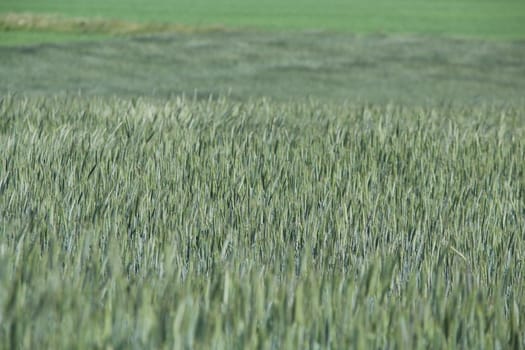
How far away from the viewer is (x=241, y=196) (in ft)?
10.6

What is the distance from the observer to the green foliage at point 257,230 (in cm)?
163

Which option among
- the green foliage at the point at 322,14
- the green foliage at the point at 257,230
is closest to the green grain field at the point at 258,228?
the green foliage at the point at 257,230

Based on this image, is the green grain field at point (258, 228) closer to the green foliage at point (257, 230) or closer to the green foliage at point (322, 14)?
the green foliage at point (257, 230)

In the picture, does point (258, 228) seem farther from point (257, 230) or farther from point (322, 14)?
point (322, 14)

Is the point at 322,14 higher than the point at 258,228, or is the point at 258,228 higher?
the point at 258,228

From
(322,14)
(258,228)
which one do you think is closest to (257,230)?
(258,228)

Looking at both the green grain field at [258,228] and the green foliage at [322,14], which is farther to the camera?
the green foliage at [322,14]

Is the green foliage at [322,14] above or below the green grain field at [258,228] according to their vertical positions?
below

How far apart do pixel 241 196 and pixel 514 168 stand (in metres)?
1.66

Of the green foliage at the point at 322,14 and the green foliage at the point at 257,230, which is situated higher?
the green foliage at the point at 257,230

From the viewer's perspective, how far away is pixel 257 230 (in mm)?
2754

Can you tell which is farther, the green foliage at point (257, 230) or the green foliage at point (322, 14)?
the green foliage at point (322, 14)

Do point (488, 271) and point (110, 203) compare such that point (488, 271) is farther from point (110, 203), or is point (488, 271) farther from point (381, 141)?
point (381, 141)

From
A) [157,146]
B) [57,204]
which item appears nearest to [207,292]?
[57,204]
